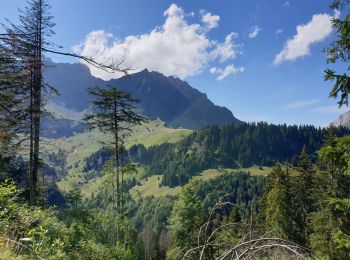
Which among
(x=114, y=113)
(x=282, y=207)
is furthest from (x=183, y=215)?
(x=282, y=207)

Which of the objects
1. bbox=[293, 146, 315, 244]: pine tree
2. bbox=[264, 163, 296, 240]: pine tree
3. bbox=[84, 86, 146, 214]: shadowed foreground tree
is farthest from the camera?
bbox=[293, 146, 315, 244]: pine tree

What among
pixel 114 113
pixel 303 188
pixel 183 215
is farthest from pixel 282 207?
pixel 114 113

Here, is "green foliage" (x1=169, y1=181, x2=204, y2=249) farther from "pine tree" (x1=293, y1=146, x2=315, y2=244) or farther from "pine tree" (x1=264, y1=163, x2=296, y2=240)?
"pine tree" (x1=293, y1=146, x2=315, y2=244)

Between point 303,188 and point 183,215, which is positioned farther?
point 303,188

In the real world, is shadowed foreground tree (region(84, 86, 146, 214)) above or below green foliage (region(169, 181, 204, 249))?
above

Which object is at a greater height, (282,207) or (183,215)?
(183,215)

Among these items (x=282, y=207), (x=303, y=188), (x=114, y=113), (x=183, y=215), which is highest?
(x=114, y=113)

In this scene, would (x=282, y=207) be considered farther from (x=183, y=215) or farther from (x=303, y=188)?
(x=183, y=215)

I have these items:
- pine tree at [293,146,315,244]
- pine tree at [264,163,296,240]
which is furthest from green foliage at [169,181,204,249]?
pine tree at [293,146,315,244]

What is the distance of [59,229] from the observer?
16859mm

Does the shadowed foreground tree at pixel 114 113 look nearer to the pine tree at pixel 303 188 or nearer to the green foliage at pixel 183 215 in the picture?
the green foliage at pixel 183 215

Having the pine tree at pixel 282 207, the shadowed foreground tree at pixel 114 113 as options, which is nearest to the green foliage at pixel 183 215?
the shadowed foreground tree at pixel 114 113

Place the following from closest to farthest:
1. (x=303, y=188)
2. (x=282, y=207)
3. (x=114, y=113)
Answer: (x=114, y=113) → (x=282, y=207) → (x=303, y=188)

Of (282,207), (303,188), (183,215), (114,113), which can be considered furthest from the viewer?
(303,188)
